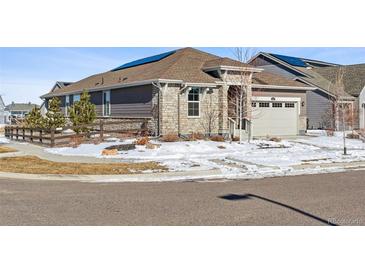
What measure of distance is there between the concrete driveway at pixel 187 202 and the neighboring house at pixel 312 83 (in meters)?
23.1

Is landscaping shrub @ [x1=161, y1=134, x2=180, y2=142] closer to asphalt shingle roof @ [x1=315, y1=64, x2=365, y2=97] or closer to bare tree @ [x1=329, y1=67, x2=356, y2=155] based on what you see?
bare tree @ [x1=329, y1=67, x2=356, y2=155]

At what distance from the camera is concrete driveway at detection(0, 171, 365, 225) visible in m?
7.27

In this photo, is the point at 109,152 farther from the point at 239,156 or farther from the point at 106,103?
the point at 106,103

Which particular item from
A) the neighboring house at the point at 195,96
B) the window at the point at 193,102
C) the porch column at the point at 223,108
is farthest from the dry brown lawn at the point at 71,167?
the porch column at the point at 223,108

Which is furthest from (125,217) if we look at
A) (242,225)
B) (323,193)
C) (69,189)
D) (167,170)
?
(167,170)

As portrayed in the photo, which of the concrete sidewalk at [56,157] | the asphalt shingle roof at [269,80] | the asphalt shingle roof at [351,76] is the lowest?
the concrete sidewalk at [56,157]

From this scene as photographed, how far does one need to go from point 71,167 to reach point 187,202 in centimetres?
719

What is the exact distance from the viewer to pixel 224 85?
2475cm

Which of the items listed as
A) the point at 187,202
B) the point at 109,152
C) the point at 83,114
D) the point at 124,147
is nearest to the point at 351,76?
the point at 83,114

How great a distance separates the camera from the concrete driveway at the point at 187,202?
7.27 m

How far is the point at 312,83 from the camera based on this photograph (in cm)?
3397

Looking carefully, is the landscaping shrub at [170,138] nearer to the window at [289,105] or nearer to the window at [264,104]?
the window at [264,104]

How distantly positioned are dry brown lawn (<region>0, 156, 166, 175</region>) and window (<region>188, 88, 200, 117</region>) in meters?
8.94

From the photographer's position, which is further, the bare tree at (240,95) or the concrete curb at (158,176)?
the bare tree at (240,95)
